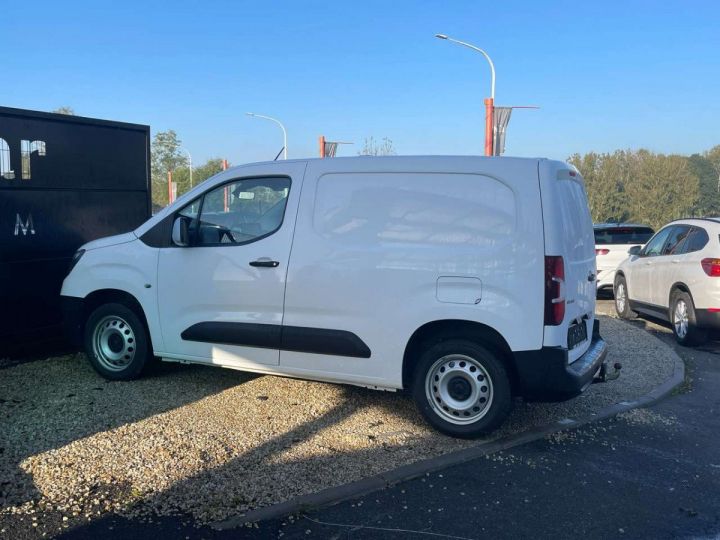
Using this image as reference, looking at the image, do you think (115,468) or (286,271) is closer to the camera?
(115,468)

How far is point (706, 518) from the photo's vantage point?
3715 millimetres

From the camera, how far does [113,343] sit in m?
6.18

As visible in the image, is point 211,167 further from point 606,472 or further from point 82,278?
point 606,472

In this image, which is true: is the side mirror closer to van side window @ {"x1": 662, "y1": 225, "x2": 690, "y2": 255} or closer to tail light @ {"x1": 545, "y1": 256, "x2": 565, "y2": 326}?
tail light @ {"x1": 545, "y1": 256, "x2": 565, "y2": 326}

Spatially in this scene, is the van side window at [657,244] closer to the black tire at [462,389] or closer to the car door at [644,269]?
the car door at [644,269]

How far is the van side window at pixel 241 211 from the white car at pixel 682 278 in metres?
6.02

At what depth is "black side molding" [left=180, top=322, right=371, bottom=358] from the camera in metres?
5.05

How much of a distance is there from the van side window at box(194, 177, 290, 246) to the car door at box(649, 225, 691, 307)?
635 centimetres

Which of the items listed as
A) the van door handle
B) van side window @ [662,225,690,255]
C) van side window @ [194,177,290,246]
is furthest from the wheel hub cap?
van side window @ [662,225,690,255]

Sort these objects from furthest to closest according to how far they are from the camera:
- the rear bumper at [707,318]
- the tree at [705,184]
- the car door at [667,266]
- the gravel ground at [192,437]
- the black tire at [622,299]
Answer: the tree at [705,184] < the black tire at [622,299] < the car door at [667,266] < the rear bumper at [707,318] < the gravel ground at [192,437]

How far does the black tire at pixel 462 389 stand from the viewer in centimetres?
469

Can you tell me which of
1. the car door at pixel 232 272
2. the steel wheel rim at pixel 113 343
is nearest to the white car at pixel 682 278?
the car door at pixel 232 272

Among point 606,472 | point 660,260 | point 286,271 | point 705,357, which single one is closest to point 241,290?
point 286,271

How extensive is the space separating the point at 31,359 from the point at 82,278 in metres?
1.62
